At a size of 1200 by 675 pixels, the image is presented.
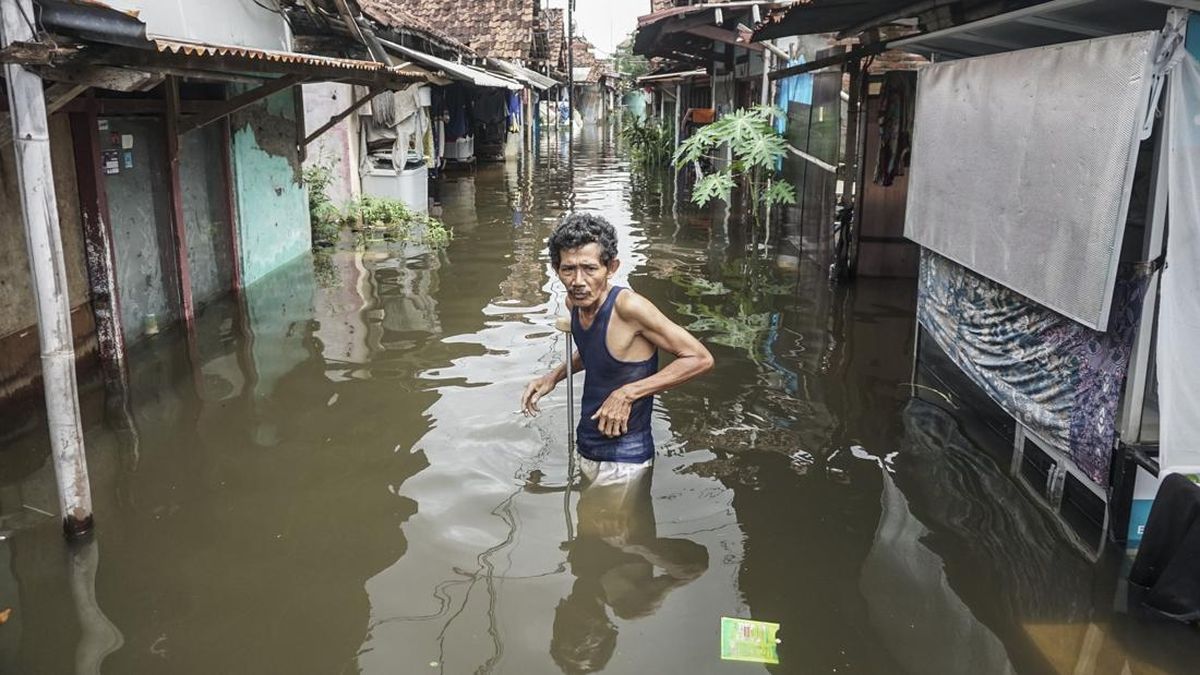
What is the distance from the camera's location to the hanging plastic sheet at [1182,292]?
365 centimetres

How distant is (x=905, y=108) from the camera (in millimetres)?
9359

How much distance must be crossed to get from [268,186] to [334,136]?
11.5ft

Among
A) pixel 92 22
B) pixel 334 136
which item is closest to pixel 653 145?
pixel 334 136

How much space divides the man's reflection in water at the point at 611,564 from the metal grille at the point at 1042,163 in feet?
7.30

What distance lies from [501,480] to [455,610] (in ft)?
4.55

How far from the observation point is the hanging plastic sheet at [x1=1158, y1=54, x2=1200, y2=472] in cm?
365

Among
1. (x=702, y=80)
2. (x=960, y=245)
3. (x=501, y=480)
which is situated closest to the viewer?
(x=501, y=480)

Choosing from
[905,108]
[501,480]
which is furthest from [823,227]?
[501,480]

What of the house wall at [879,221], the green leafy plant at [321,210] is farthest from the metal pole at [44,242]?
the green leafy plant at [321,210]

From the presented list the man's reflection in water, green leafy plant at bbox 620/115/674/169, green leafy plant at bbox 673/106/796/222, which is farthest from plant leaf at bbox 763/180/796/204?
green leafy plant at bbox 620/115/674/169

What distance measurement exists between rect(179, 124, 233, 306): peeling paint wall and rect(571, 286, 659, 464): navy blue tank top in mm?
5655

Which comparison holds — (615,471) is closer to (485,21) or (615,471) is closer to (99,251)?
(99,251)

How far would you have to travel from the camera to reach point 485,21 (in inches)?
975

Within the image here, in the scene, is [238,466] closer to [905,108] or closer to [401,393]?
[401,393]
